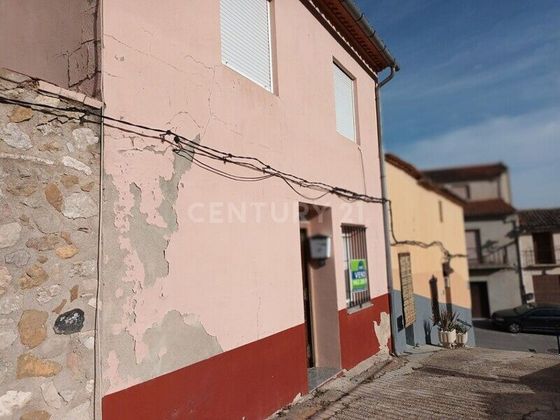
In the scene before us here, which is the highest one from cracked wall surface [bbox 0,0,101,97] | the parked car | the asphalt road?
cracked wall surface [bbox 0,0,101,97]

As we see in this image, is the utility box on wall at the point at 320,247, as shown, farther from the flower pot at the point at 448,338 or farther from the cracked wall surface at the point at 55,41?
the flower pot at the point at 448,338

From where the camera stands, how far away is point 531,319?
2038 centimetres

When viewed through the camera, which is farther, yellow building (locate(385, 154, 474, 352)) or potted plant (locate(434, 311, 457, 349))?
yellow building (locate(385, 154, 474, 352))

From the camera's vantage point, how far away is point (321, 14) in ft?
22.2

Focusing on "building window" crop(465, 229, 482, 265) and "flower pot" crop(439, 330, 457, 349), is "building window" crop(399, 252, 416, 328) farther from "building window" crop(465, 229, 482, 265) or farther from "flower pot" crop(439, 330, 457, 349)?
"building window" crop(465, 229, 482, 265)

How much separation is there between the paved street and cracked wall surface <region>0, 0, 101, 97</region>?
12.5 ft

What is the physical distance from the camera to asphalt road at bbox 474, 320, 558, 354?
58.3 feet

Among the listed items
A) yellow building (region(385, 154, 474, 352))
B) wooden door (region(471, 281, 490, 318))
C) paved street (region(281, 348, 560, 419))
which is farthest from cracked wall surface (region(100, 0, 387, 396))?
wooden door (region(471, 281, 490, 318))

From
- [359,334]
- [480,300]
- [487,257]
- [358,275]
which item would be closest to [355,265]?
[358,275]

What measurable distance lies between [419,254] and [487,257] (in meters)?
18.2

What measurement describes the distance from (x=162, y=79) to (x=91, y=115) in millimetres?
821

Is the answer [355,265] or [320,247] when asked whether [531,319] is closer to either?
[355,265]

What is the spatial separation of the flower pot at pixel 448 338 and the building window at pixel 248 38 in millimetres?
6439

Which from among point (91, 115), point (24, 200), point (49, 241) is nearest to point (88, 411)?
point (49, 241)
